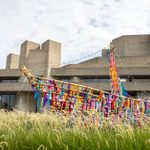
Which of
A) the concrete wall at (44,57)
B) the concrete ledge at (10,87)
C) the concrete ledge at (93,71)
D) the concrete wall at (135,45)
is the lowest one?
the concrete ledge at (10,87)

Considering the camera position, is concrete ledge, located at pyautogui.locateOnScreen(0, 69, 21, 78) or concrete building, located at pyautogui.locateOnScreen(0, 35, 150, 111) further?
concrete ledge, located at pyautogui.locateOnScreen(0, 69, 21, 78)

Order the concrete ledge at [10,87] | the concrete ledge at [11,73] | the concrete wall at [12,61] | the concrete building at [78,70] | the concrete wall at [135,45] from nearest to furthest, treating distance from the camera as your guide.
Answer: the concrete building at [78,70] → the concrete ledge at [10,87] → the concrete ledge at [11,73] → the concrete wall at [135,45] → the concrete wall at [12,61]

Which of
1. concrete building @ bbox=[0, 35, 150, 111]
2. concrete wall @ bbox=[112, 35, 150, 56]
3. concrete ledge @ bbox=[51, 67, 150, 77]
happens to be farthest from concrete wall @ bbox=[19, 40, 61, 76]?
concrete wall @ bbox=[112, 35, 150, 56]

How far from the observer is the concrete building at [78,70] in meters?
48.3

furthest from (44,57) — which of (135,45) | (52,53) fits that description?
(135,45)

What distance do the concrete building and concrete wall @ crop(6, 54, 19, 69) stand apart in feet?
16.3

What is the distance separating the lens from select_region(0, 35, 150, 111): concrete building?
48.3 metres

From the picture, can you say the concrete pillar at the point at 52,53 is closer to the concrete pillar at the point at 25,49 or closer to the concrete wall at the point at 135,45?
the concrete pillar at the point at 25,49

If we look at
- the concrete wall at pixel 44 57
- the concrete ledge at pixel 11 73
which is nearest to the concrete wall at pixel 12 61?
the concrete wall at pixel 44 57

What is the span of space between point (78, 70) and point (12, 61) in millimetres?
18862

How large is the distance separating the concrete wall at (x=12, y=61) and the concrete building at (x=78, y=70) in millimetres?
4979

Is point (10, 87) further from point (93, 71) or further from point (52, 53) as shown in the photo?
point (93, 71)

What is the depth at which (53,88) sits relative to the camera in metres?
14.1

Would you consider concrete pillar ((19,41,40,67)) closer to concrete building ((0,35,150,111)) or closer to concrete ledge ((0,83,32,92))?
concrete building ((0,35,150,111))
